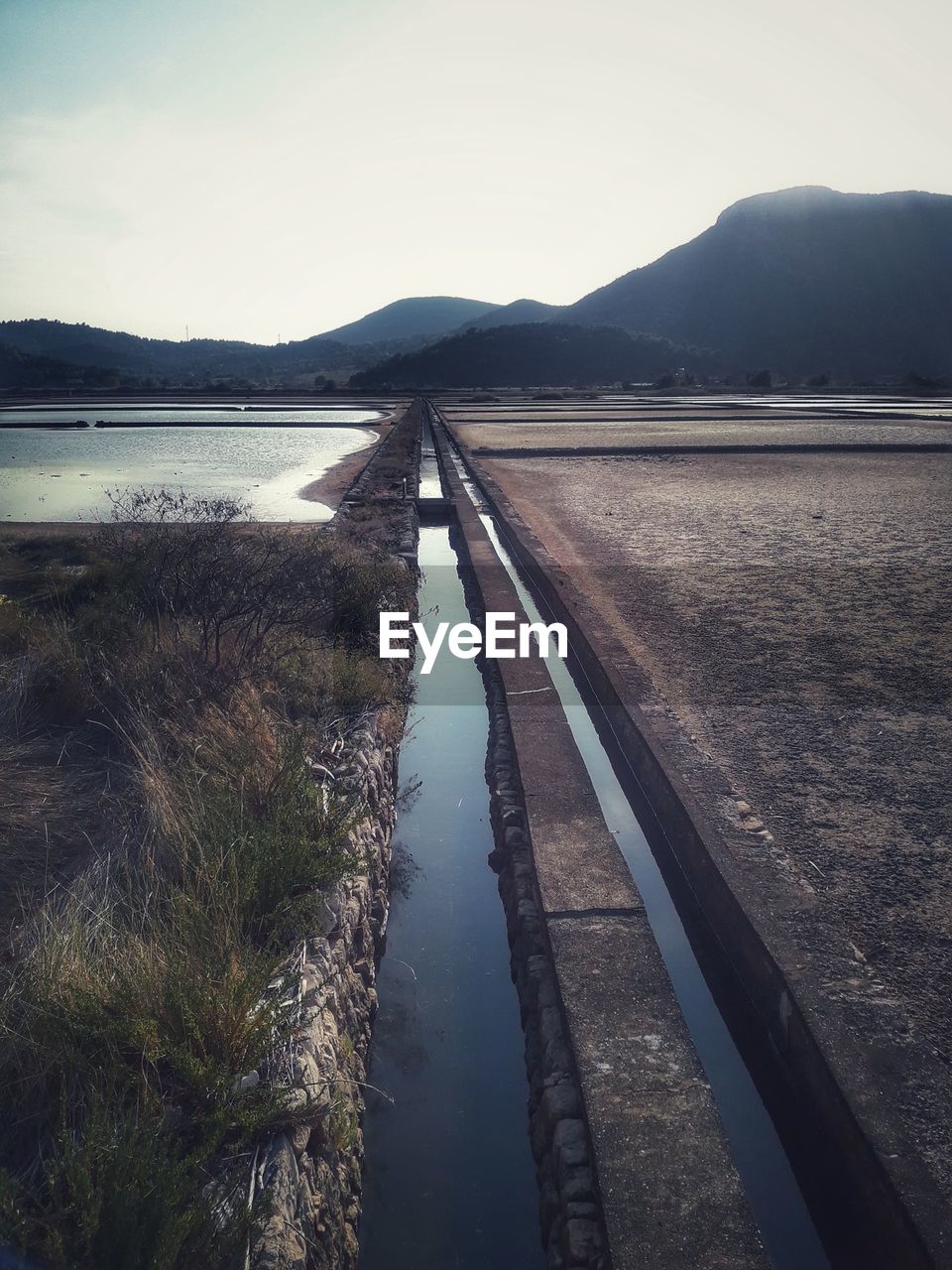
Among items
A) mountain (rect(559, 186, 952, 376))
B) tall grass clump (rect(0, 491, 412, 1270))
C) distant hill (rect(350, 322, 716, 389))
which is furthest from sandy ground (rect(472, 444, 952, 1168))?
mountain (rect(559, 186, 952, 376))

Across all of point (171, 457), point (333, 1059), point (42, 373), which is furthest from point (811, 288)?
point (333, 1059)

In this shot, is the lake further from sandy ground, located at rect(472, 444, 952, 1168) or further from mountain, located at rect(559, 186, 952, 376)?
mountain, located at rect(559, 186, 952, 376)

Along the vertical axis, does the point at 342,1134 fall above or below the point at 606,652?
below

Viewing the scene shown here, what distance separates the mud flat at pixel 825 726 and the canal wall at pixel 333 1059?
58.2 inches

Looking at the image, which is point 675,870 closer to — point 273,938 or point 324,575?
point 273,938

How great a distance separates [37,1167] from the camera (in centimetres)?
192

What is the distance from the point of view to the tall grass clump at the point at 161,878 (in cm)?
181

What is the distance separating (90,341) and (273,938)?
649 ft

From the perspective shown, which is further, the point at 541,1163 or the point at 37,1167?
the point at 541,1163

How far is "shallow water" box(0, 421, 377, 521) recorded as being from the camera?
45.1ft

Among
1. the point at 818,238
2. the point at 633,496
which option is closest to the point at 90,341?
the point at 818,238

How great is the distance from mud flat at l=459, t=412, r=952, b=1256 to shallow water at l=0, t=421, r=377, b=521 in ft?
19.7

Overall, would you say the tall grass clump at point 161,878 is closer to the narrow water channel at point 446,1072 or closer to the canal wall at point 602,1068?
the narrow water channel at point 446,1072

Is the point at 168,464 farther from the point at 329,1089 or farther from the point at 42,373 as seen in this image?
the point at 42,373
